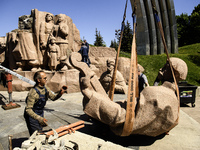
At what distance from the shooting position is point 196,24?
88.9 ft

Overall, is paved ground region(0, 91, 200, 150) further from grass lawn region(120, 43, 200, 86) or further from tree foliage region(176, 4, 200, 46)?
tree foliage region(176, 4, 200, 46)

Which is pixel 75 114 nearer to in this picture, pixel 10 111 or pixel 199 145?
pixel 10 111

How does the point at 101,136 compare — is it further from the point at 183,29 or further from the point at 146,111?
the point at 183,29

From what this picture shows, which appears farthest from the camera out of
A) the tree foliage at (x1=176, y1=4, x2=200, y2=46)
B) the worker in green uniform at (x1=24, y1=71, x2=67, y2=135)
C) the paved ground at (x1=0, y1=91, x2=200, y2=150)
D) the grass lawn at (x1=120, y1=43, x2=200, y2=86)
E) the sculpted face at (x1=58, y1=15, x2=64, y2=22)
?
the tree foliage at (x1=176, y1=4, x2=200, y2=46)

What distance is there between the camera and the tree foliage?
1065 inches

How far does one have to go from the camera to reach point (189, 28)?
29.5 metres

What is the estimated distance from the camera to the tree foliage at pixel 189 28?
1065 inches

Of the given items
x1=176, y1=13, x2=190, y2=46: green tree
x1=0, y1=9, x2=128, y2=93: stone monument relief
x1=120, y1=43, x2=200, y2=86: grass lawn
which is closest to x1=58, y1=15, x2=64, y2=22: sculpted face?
x1=0, y1=9, x2=128, y2=93: stone monument relief

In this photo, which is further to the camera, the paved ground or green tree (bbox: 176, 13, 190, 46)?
green tree (bbox: 176, 13, 190, 46)

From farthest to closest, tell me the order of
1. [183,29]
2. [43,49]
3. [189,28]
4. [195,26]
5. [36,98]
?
[183,29]
[189,28]
[195,26]
[43,49]
[36,98]

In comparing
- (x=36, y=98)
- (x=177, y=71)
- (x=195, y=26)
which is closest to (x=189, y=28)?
(x=195, y=26)

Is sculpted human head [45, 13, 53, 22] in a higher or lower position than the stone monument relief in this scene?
higher

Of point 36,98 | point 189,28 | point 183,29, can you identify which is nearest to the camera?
point 36,98

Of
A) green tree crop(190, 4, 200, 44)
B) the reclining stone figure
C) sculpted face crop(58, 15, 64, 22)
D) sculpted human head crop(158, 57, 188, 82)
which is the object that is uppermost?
green tree crop(190, 4, 200, 44)
